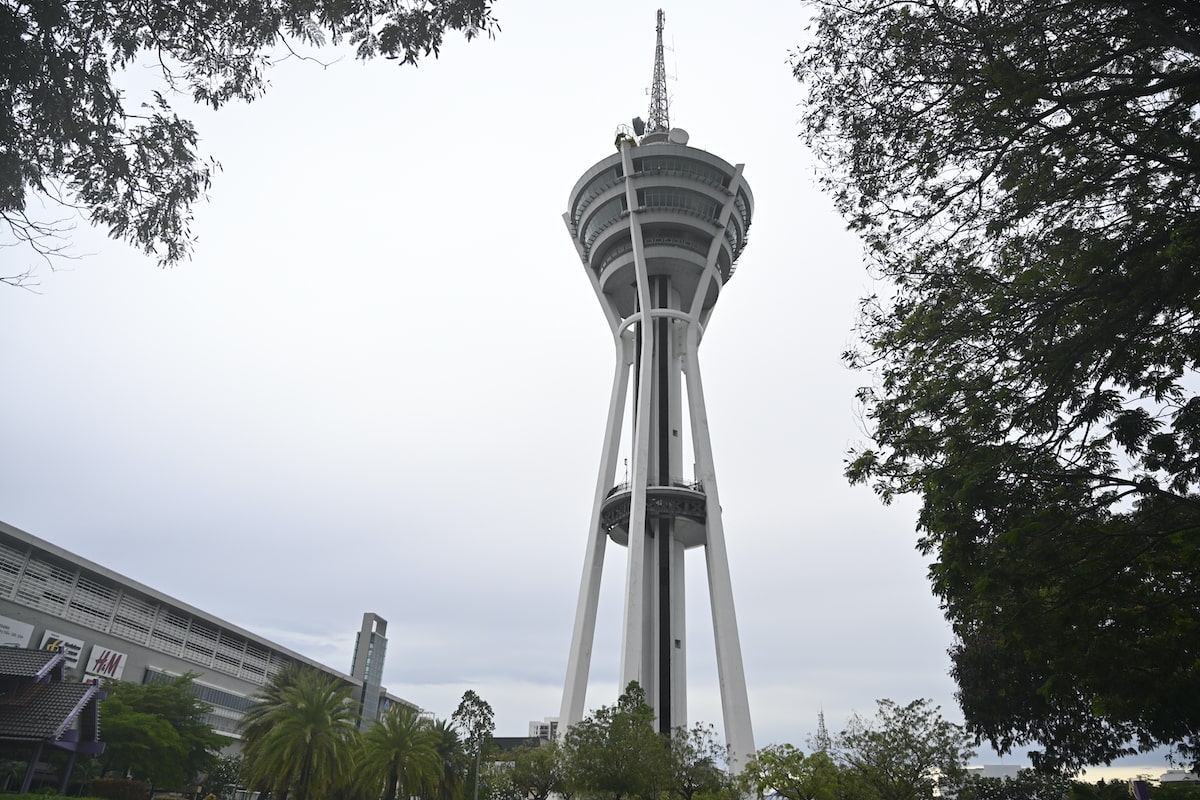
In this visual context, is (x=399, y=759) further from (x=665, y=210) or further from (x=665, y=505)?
(x=665, y=210)

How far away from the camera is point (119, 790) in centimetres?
3509

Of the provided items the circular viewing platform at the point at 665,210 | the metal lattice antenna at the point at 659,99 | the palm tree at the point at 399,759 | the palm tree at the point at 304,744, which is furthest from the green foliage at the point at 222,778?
the metal lattice antenna at the point at 659,99

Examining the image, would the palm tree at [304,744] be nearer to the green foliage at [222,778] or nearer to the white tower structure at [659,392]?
the white tower structure at [659,392]

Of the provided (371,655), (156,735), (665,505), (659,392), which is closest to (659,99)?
(659,392)

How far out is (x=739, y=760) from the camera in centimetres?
3950

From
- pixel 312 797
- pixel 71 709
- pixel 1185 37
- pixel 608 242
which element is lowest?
pixel 312 797

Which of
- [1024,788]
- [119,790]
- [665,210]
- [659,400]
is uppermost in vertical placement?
[665,210]

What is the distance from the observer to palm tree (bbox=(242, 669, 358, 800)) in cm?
3278

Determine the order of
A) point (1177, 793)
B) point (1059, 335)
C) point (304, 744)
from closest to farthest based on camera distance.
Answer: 1. point (1059, 335)
2. point (1177, 793)
3. point (304, 744)

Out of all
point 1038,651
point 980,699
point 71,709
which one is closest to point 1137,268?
Result: point 1038,651

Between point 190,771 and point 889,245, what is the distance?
50.6 meters

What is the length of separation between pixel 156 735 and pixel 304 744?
50.7 ft

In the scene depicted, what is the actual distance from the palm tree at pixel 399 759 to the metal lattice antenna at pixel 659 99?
4774cm

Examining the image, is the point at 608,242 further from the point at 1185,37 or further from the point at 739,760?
the point at 1185,37
